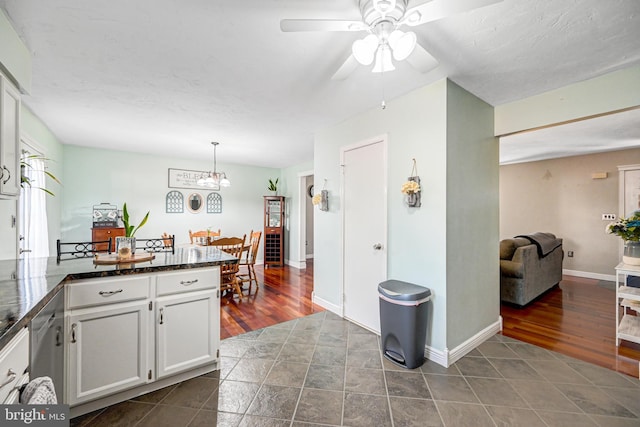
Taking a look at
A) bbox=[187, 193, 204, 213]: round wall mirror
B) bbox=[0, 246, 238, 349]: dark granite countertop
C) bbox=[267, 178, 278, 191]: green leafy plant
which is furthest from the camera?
bbox=[267, 178, 278, 191]: green leafy plant

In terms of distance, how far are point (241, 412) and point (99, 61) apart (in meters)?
2.67

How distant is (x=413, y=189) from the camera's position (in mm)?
2291

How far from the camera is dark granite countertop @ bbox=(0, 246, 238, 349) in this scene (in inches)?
38.3

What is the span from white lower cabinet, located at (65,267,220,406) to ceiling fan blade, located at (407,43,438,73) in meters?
1.97

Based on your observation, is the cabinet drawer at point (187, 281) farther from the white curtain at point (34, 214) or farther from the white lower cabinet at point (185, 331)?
the white curtain at point (34, 214)

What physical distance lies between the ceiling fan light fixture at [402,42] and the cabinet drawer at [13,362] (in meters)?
1.85

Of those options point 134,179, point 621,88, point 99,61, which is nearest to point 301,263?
point 134,179

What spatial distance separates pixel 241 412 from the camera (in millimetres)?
1676

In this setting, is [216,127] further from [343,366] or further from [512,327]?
[512,327]

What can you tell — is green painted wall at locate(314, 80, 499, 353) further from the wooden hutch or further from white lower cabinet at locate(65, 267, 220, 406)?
the wooden hutch

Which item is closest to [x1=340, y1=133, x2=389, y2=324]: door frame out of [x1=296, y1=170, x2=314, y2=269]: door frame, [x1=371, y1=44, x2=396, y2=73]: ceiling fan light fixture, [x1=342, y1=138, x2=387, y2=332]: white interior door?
[x1=342, y1=138, x2=387, y2=332]: white interior door

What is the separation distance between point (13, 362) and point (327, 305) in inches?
112

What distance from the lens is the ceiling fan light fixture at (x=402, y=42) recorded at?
119 cm

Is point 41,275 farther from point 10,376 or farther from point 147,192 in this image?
point 147,192
